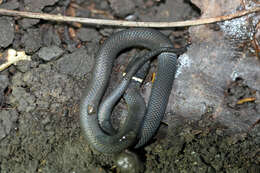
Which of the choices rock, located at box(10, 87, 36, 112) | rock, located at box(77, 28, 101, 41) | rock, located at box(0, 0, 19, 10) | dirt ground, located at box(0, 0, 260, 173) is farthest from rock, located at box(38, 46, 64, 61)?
rock, located at box(0, 0, 19, 10)

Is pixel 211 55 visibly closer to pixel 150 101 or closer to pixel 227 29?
pixel 227 29

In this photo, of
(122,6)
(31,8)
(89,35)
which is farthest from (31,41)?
(122,6)

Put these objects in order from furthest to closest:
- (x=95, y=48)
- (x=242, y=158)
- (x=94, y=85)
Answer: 1. (x=95, y=48)
2. (x=94, y=85)
3. (x=242, y=158)

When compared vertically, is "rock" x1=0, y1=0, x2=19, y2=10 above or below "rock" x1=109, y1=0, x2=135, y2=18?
above

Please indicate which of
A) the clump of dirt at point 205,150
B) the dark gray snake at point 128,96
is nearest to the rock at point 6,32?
the dark gray snake at point 128,96

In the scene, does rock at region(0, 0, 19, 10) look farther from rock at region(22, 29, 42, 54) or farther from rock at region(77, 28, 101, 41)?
rock at region(77, 28, 101, 41)

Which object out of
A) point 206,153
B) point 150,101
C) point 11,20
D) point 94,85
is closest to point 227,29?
point 150,101

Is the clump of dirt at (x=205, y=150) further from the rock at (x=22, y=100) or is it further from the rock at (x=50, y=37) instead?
the rock at (x=50, y=37)
